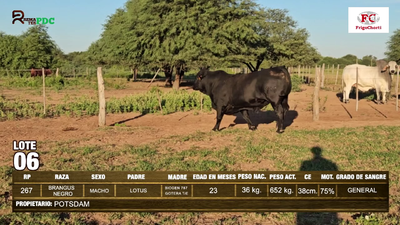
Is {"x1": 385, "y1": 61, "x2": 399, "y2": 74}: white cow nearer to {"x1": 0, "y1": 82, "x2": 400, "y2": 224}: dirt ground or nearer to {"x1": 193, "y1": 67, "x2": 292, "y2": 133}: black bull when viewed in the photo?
{"x1": 0, "y1": 82, "x2": 400, "y2": 224}: dirt ground

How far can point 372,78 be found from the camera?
17.6 meters

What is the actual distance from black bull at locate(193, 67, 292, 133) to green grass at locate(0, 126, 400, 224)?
98 cm

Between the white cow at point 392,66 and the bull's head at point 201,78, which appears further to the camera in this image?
the white cow at point 392,66

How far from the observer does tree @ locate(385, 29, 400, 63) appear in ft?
123

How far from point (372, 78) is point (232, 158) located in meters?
12.9

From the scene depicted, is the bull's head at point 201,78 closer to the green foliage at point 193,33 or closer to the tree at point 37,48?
the green foliage at point 193,33

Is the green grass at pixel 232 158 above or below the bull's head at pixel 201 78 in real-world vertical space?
below

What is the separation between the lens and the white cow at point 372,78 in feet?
56.7

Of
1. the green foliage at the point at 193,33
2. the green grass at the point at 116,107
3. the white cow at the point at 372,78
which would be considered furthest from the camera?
the green foliage at the point at 193,33

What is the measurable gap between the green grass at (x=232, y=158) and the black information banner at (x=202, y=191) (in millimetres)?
328

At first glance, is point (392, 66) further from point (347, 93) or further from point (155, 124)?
point (155, 124)

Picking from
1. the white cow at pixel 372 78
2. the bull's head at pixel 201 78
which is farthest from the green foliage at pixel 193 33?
the bull's head at pixel 201 78

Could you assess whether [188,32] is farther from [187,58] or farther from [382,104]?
[382,104]

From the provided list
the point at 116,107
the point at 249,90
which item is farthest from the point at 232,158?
the point at 116,107
